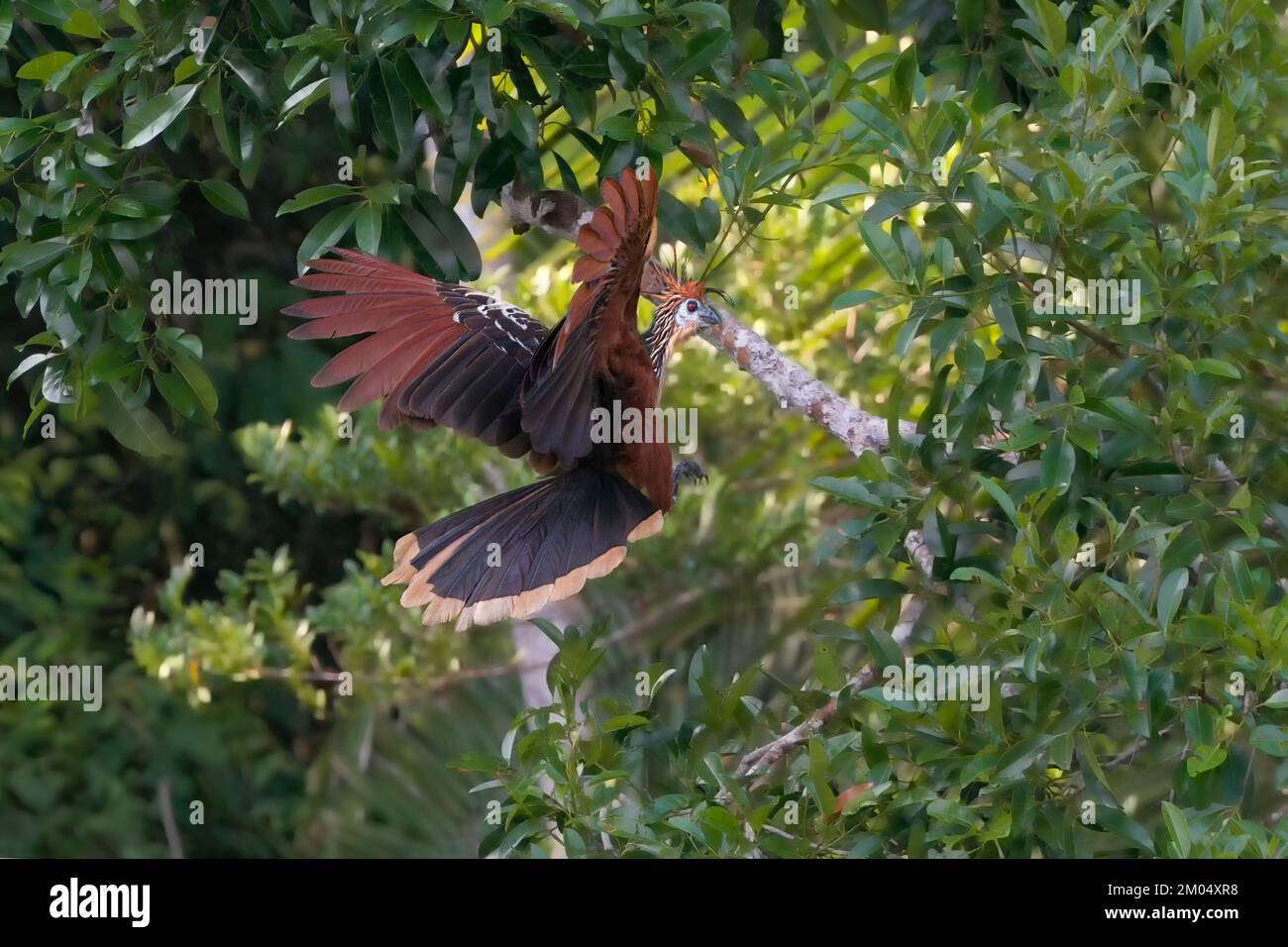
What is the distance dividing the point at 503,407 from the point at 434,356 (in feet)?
0.28

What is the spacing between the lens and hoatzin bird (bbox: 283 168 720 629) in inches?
53.1

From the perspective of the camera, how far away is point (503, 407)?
143 centimetres

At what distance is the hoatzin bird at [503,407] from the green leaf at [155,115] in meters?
0.21

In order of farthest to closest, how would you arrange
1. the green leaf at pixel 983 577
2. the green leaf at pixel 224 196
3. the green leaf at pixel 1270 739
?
the green leaf at pixel 224 196 → the green leaf at pixel 983 577 → the green leaf at pixel 1270 739

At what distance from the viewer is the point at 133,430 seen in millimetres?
1534

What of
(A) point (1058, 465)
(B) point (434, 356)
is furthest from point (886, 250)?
(B) point (434, 356)

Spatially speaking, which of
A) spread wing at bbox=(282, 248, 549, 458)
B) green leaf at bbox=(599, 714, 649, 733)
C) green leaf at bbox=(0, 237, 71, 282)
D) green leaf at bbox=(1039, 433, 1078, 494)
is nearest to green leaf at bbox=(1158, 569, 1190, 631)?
green leaf at bbox=(1039, 433, 1078, 494)

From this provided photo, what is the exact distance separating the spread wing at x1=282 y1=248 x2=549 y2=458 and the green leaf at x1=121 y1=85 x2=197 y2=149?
20 centimetres

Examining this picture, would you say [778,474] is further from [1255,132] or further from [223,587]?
[1255,132]

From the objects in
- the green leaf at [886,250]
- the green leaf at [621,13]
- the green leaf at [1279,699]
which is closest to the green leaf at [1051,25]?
the green leaf at [886,250]

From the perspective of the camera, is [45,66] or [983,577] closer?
[983,577]

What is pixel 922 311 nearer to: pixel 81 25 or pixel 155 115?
pixel 155 115

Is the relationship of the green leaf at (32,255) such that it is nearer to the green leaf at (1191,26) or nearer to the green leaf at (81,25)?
the green leaf at (81,25)

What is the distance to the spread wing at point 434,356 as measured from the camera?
4.58 feet
